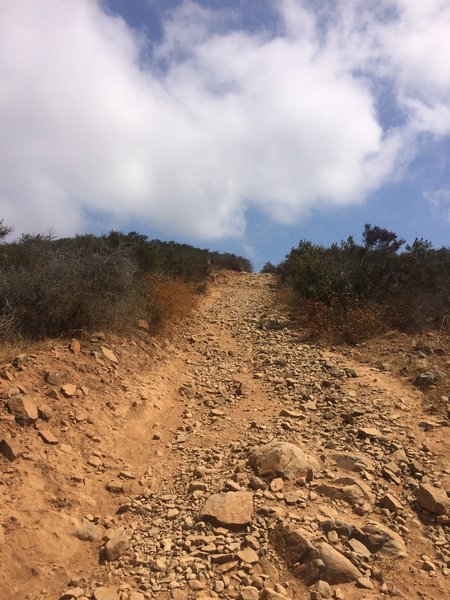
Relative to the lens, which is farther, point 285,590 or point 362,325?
point 362,325

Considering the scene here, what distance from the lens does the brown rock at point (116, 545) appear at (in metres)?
3.65

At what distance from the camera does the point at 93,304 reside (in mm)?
7289

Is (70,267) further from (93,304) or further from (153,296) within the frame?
(153,296)

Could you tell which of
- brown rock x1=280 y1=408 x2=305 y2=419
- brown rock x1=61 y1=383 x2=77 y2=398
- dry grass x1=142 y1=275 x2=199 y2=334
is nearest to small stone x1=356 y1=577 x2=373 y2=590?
brown rock x1=280 y1=408 x2=305 y2=419

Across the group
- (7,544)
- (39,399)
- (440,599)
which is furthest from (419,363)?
(7,544)

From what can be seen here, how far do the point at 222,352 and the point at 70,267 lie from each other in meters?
3.25

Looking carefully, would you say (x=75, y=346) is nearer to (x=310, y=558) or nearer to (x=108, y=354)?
(x=108, y=354)

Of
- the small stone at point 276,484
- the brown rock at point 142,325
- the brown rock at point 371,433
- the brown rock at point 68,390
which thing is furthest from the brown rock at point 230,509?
the brown rock at point 142,325

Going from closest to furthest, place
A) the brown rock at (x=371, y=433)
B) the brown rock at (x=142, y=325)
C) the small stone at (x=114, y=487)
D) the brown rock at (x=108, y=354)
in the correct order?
the small stone at (x=114, y=487), the brown rock at (x=371, y=433), the brown rock at (x=108, y=354), the brown rock at (x=142, y=325)

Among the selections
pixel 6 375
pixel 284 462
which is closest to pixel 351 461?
pixel 284 462

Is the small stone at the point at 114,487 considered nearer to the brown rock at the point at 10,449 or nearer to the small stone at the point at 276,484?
the brown rock at the point at 10,449

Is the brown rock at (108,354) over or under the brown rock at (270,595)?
over

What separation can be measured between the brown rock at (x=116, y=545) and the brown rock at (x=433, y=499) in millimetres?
2696

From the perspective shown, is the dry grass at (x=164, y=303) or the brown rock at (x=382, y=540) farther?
the dry grass at (x=164, y=303)
